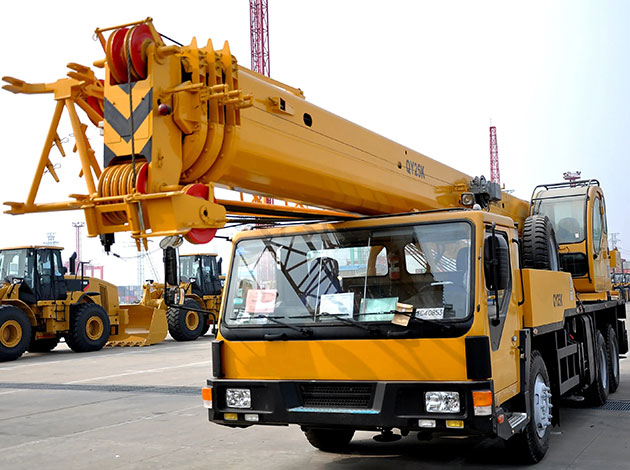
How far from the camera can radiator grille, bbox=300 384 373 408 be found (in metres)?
5.18

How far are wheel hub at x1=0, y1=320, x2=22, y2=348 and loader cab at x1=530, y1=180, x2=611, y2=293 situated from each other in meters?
12.0

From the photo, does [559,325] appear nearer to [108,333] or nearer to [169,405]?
[169,405]

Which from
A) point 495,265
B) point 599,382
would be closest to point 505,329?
point 495,265

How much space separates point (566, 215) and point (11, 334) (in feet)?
42.2

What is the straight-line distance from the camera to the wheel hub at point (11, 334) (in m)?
16.6

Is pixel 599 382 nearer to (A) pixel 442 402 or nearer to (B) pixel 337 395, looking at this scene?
(A) pixel 442 402

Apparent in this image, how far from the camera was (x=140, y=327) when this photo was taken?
70.3 feet

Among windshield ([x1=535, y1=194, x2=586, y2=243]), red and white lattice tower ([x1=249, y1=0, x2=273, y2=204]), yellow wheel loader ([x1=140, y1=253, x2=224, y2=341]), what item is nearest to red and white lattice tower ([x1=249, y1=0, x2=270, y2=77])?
red and white lattice tower ([x1=249, y1=0, x2=273, y2=204])

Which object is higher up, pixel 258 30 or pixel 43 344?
pixel 258 30

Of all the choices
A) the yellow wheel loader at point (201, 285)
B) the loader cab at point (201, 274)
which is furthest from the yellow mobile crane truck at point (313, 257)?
the loader cab at point (201, 274)

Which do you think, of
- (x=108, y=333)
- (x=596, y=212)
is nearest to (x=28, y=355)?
(x=108, y=333)

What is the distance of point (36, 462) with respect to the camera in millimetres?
6746

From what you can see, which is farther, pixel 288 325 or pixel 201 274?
pixel 201 274

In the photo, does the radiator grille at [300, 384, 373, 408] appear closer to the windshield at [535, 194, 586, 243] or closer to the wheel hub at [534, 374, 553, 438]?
the wheel hub at [534, 374, 553, 438]
